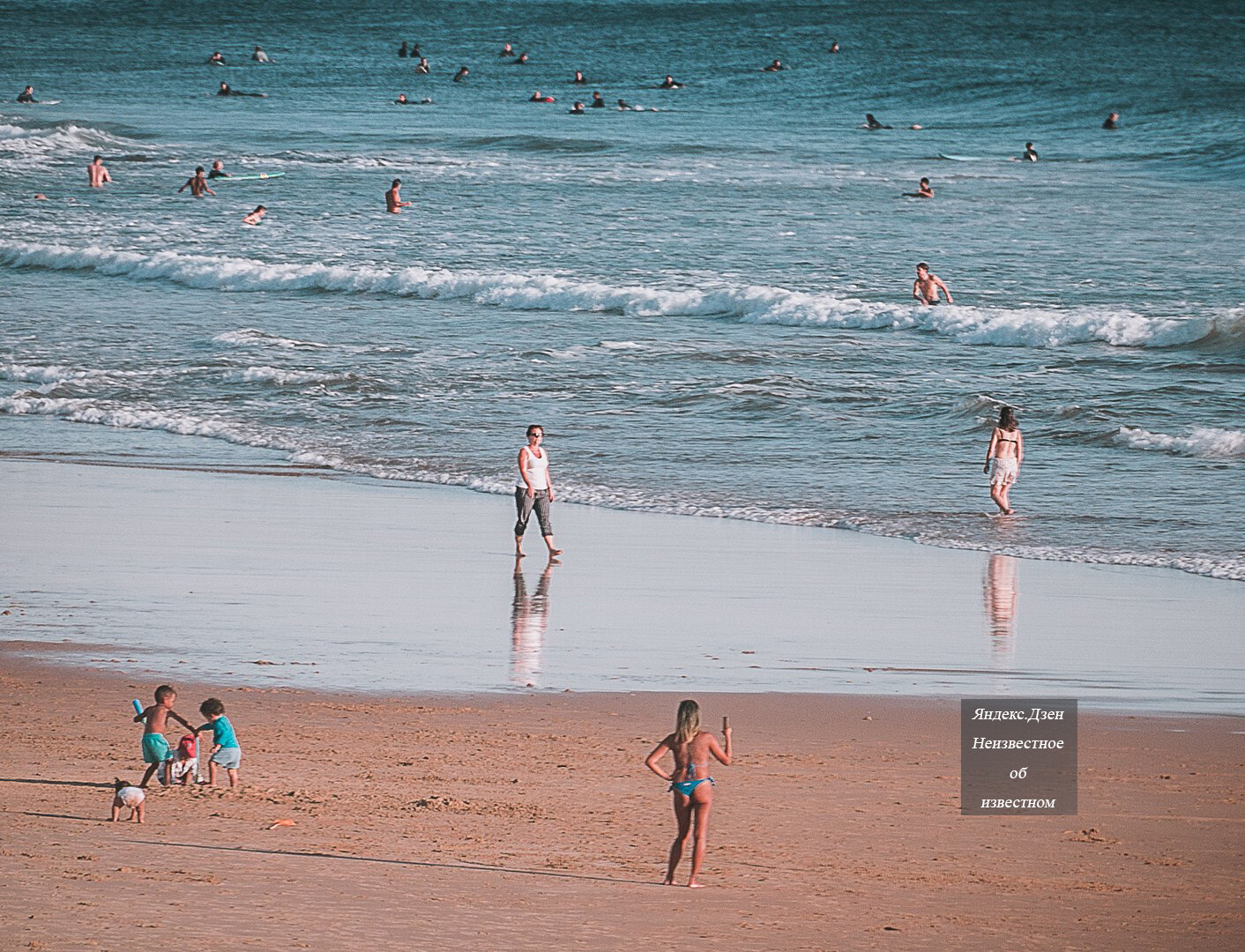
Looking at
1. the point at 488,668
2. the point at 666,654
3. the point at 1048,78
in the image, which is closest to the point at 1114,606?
the point at 666,654

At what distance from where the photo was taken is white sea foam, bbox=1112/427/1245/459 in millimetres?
16688

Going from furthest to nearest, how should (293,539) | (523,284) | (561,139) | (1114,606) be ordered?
(561,139) < (523,284) < (293,539) < (1114,606)

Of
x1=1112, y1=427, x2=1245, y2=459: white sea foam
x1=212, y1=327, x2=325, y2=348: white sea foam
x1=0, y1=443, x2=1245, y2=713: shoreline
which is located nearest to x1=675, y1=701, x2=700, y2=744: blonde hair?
x1=0, y1=443, x2=1245, y2=713: shoreline

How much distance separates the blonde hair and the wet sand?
1.92 ft

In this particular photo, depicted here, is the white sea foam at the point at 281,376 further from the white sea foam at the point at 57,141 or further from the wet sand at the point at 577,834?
the white sea foam at the point at 57,141

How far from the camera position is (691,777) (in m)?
6.12

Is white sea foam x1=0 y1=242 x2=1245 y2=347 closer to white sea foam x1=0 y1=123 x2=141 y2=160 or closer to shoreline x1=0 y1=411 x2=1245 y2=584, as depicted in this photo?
shoreline x1=0 y1=411 x2=1245 y2=584

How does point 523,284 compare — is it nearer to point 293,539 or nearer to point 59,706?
point 293,539

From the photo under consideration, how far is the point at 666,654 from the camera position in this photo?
9781 millimetres

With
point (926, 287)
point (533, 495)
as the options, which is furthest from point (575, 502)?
point (926, 287)

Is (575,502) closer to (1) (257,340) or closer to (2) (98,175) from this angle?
(1) (257,340)

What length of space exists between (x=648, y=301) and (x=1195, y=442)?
11.0 metres

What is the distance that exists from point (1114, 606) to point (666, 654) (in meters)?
3.34

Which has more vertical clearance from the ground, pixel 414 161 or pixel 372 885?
pixel 414 161
